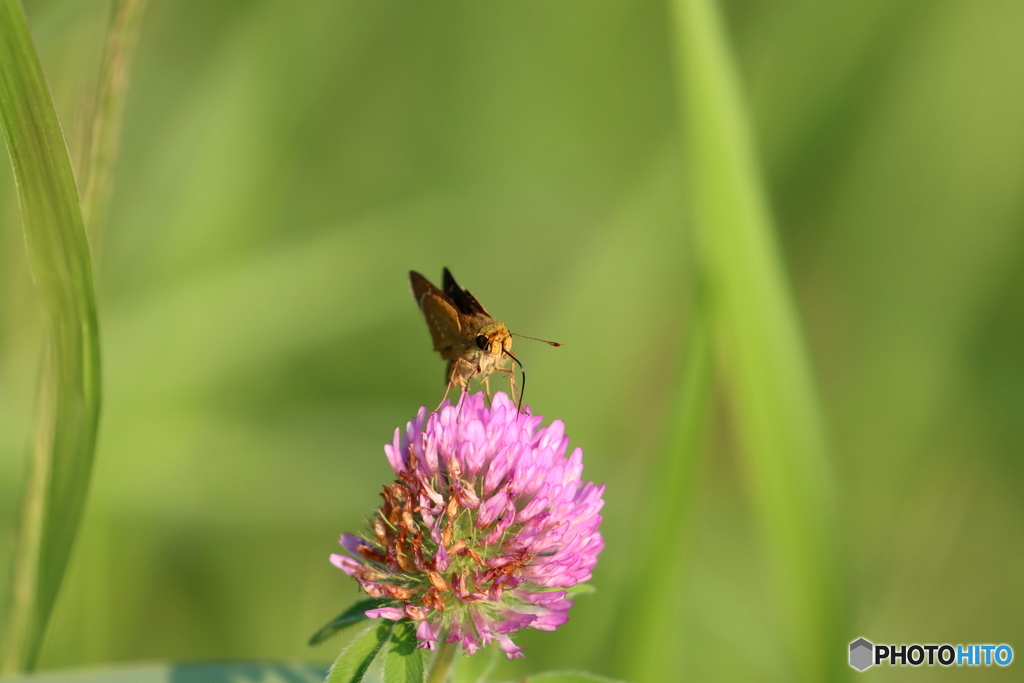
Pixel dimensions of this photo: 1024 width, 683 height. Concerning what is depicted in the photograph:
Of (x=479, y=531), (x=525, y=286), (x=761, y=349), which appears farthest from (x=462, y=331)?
(x=525, y=286)

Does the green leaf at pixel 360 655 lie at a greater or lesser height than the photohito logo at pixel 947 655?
lesser

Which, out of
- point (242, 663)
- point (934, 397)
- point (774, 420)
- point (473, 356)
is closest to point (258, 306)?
point (473, 356)

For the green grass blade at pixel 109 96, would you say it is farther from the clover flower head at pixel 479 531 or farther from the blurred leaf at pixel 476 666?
the blurred leaf at pixel 476 666

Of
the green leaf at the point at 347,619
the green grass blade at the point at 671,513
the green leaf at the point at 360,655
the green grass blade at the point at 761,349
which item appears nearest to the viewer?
the green leaf at the point at 360,655

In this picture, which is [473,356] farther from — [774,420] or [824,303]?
[824,303]

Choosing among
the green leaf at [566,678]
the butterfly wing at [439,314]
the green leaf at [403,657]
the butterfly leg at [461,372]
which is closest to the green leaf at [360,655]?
the green leaf at [403,657]

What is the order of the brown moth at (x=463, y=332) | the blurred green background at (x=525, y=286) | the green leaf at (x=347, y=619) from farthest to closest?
the blurred green background at (x=525, y=286)
the brown moth at (x=463, y=332)
the green leaf at (x=347, y=619)
